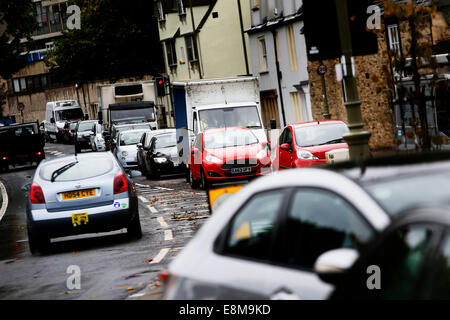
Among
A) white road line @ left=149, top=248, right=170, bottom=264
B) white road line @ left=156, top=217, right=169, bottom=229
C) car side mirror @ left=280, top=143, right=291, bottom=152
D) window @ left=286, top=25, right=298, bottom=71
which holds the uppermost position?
window @ left=286, top=25, right=298, bottom=71

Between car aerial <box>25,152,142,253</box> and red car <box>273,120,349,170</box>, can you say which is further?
red car <box>273,120,349,170</box>

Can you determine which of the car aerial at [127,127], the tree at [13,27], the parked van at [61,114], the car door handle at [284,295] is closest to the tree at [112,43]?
the parked van at [61,114]

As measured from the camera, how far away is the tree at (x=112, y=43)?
6950 centimetres

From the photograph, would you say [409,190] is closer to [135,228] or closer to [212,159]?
[135,228]

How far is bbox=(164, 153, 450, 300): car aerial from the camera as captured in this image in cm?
412

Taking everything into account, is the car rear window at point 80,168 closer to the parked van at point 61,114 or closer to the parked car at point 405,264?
the parked car at point 405,264

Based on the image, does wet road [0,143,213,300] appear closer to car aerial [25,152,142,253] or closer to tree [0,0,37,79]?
car aerial [25,152,142,253]

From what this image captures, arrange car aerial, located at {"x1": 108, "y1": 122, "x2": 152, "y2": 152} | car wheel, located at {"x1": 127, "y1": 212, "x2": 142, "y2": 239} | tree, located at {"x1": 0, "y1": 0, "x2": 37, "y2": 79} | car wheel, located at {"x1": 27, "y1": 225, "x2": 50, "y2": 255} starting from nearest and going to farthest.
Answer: car wheel, located at {"x1": 27, "y1": 225, "x2": 50, "y2": 255}
car wheel, located at {"x1": 127, "y1": 212, "x2": 142, "y2": 239}
car aerial, located at {"x1": 108, "y1": 122, "x2": 152, "y2": 152}
tree, located at {"x1": 0, "y1": 0, "x2": 37, "y2": 79}

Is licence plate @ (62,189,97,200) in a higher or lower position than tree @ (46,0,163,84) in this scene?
lower

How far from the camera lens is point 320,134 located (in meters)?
22.1

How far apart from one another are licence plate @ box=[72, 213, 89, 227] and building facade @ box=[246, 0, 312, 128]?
28021 mm

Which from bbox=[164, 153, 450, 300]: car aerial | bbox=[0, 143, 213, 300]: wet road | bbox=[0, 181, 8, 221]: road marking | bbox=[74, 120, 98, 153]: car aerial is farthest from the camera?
bbox=[74, 120, 98, 153]: car aerial

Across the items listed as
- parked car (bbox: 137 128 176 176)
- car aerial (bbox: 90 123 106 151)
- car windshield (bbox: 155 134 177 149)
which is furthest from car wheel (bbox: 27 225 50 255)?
car aerial (bbox: 90 123 106 151)

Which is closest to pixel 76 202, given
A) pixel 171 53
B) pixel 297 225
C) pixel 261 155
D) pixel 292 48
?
pixel 261 155
